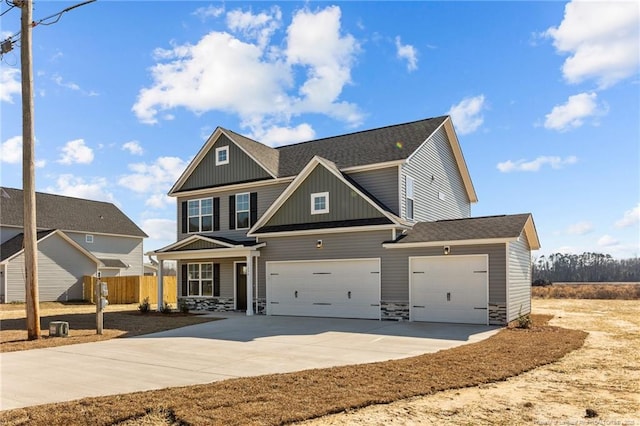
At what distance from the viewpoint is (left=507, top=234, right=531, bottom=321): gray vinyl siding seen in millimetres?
16281

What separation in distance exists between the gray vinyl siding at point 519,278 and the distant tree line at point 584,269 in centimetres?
5091

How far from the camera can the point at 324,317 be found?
18906 mm

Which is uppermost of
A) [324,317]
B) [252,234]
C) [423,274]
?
[252,234]

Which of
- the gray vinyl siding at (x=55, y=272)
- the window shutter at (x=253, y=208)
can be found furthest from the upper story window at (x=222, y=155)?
the gray vinyl siding at (x=55, y=272)

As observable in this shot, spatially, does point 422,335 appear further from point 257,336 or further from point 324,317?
point 324,317

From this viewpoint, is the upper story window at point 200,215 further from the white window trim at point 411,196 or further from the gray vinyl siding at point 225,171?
the white window trim at point 411,196

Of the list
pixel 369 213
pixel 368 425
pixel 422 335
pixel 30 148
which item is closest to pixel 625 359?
pixel 422 335

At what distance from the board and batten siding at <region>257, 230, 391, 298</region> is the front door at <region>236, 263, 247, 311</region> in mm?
1681

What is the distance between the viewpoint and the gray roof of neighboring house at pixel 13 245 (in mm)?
30250

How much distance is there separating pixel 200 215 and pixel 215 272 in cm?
341

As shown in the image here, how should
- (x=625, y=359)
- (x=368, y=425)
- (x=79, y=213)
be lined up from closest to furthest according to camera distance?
(x=368, y=425), (x=625, y=359), (x=79, y=213)

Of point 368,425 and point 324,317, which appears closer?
point 368,425

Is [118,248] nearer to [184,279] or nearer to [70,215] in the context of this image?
[70,215]

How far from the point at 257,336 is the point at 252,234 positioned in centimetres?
747
